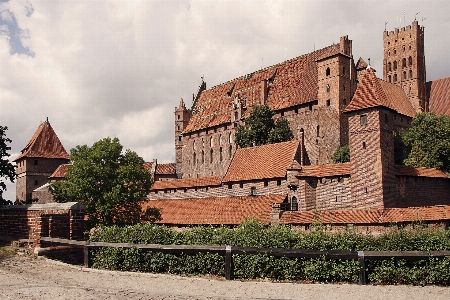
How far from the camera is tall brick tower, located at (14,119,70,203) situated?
7331 cm

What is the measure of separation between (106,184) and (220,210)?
10.4 metres

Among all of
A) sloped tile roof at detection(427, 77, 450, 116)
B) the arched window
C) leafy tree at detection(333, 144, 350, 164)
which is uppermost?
sloped tile roof at detection(427, 77, 450, 116)

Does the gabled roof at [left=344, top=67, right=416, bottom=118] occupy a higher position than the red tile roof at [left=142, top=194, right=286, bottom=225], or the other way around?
the gabled roof at [left=344, top=67, right=416, bottom=118]

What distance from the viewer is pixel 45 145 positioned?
74.9 metres

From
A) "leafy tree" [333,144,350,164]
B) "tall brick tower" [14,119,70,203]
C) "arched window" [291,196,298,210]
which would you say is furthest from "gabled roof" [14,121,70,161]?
"arched window" [291,196,298,210]

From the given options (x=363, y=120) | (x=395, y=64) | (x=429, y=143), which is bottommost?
(x=429, y=143)

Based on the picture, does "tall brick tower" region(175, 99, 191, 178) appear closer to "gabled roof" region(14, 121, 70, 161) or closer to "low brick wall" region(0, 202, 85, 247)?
"gabled roof" region(14, 121, 70, 161)

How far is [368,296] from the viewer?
36.8ft

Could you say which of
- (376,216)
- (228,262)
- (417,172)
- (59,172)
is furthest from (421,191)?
(59,172)

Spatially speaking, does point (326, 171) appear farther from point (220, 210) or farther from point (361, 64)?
point (361, 64)

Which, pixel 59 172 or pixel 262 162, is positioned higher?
pixel 262 162

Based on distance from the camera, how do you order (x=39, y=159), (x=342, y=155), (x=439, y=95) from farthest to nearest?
(x=39, y=159), (x=439, y=95), (x=342, y=155)

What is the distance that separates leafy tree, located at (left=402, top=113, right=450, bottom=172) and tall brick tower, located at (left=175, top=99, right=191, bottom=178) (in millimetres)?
38593

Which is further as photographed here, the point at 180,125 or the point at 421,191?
the point at 180,125
